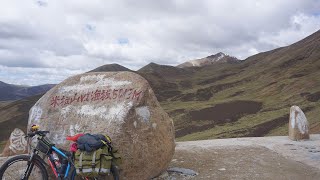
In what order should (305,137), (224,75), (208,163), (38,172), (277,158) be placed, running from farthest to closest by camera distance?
(224,75)
(305,137)
(277,158)
(208,163)
(38,172)

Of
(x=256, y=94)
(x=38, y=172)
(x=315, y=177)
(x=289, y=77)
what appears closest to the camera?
(x=38, y=172)

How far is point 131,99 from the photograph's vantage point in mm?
11977

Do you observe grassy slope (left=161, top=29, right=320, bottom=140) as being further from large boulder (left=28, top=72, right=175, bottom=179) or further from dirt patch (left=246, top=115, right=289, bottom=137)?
large boulder (left=28, top=72, right=175, bottom=179)

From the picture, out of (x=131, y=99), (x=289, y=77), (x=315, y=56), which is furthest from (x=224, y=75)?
(x=131, y=99)

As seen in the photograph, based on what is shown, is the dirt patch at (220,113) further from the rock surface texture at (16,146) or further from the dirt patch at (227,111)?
the rock surface texture at (16,146)

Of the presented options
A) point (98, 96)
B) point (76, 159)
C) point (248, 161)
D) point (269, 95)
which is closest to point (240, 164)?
point (248, 161)

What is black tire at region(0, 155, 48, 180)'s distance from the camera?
9.89 meters

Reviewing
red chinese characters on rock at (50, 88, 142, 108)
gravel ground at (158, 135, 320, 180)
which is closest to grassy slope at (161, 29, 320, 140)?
gravel ground at (158, 135, 320, 180)

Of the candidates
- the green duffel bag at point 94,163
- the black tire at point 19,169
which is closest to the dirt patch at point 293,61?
the black tire at point 19,169

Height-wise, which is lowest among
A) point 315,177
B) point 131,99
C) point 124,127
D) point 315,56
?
point 315,177

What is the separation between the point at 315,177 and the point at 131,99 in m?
7.12

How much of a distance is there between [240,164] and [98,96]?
→ 20.4 ft

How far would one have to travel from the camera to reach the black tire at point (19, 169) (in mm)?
9885

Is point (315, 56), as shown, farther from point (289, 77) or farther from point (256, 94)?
point (256, 94)
